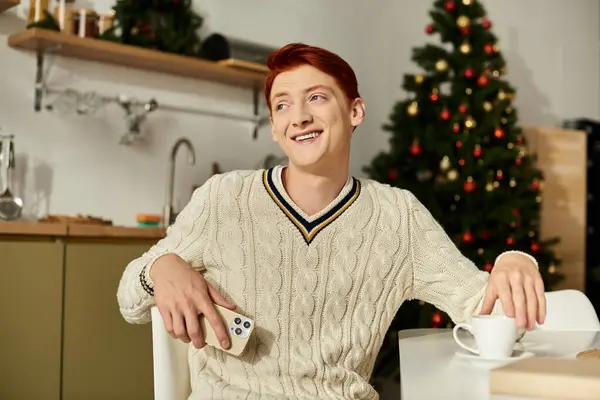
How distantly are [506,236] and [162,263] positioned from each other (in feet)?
8.62

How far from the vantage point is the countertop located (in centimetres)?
246

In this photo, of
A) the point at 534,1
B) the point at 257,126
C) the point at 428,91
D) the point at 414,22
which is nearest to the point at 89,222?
the point at 257,126

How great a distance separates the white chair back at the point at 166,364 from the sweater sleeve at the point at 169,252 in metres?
0.04

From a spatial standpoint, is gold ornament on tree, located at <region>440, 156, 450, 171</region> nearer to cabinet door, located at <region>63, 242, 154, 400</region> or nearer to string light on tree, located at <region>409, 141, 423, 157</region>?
string light on tree, located at <region>409, 141, 423, 157</region>

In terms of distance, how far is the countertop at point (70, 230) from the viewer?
97.0 inches

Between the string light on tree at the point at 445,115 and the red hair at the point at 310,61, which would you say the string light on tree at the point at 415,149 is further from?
the red hair at the point at 310,61

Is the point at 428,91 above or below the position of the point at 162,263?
above

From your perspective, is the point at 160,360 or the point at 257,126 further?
the point at 257,126

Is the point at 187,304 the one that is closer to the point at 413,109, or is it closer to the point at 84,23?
the point at 84,23

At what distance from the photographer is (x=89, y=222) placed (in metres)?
2.72

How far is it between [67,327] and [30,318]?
13 cm

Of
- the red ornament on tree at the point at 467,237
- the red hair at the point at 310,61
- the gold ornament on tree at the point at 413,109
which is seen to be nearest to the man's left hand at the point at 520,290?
the red hair at the point at 310,61

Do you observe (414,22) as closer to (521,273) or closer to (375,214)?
(375,214)

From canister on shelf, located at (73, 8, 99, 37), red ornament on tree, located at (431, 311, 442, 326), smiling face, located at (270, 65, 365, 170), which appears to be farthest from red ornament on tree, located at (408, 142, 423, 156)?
smiling face, located at (270, 65, 365, 170)
